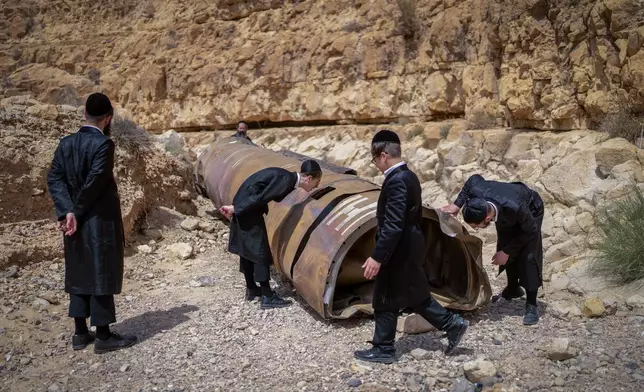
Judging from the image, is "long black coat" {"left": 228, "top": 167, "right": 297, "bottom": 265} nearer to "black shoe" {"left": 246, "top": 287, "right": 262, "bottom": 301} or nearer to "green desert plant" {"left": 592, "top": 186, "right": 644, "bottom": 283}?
"black shoe" {"left": 246, "top": 287, "right": 262, "bottom": 301}

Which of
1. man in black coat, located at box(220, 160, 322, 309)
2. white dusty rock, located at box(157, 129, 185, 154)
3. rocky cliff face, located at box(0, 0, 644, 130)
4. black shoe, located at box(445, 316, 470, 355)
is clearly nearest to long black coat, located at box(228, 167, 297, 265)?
man in black coat, located at box(220, 160, 322, 309)

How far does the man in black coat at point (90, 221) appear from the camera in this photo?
12.5ft

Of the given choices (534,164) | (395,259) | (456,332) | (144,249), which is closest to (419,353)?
(456,332)

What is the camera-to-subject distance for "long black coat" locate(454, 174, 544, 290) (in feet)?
13.0

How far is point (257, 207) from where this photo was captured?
4.70 meters

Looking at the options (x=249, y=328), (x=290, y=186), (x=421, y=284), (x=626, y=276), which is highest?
(x=290, y=186)

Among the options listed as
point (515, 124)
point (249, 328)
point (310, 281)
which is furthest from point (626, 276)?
point (515, 124)

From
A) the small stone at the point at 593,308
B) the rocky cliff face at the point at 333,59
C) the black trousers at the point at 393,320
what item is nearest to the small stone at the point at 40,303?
the black trousers at the point at 393,320

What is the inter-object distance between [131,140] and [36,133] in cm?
114

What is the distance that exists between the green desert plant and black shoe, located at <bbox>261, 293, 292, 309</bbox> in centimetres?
268

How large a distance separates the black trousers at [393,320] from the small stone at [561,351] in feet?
1.98

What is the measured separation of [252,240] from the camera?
15.6ft

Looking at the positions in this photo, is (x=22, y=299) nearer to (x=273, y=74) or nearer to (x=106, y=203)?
(x=106, y=203)

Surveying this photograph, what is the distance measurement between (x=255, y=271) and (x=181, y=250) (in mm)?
1726
